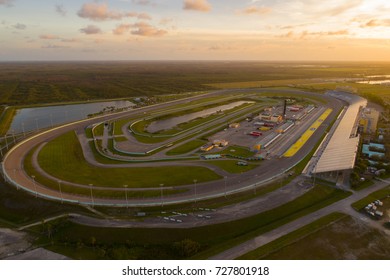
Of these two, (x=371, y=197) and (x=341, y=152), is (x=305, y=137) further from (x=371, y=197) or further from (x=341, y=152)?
(x=371, y=197)

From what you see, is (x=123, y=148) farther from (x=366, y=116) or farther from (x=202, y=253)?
(x=366, y=116)

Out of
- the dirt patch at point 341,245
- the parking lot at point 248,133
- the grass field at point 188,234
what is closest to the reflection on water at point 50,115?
the parking lot at point 248,133

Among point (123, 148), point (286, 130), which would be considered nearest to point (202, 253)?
point (123, 148)

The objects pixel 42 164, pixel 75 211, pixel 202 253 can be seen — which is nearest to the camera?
pixel 202 253

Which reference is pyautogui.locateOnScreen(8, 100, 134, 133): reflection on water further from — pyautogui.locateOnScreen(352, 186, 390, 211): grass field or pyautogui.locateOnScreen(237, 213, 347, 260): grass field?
pyautogui.locateOnScreen(352, 186, 390, 211): grass field

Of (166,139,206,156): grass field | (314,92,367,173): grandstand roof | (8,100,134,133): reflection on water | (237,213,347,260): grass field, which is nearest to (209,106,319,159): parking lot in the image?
(166,139,206,156): grass field

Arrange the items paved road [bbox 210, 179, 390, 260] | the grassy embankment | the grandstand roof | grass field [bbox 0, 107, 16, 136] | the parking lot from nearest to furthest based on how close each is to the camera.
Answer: paved road [bbox 210, 179, 390, 260] < the grassy embankment < the grandstand roof < the parking lot < grass field [bbox 0, 107, 16, 136]

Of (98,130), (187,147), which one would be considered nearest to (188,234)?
(187,147)
